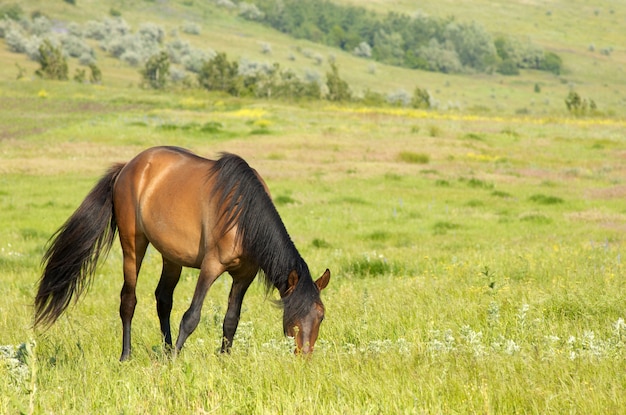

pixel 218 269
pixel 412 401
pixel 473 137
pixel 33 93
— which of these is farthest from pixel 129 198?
pixel 33 93

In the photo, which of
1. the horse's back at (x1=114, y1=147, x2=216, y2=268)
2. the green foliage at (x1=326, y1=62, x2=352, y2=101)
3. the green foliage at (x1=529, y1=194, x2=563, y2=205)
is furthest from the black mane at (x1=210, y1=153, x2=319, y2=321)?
the green foliage at (x1=326, y1=62, x2=352, y2=101)

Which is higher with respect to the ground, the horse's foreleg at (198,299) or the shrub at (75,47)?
the horse's foreleg at (198,299)

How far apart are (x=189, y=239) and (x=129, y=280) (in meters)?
1.03

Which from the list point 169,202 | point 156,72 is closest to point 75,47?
point 156,72

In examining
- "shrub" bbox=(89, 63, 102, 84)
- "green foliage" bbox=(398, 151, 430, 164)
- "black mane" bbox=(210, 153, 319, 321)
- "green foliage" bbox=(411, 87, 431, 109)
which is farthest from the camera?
"shrub" bbox=(89, 63, 102, 84)

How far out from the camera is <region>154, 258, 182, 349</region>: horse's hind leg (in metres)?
7.88

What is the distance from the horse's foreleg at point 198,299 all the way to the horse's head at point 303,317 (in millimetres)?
910

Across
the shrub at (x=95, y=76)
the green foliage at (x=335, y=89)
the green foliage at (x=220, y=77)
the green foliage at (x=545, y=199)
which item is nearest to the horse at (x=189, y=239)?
the green foliage at (x=545, y=199)

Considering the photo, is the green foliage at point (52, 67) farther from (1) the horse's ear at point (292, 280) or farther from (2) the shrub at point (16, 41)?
(1) the horse's ear at point (292, 280)

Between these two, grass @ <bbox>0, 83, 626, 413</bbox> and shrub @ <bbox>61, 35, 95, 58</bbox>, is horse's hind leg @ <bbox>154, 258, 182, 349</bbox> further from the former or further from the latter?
shrub @ <bbox>61, 35, 95, 58</bbox>

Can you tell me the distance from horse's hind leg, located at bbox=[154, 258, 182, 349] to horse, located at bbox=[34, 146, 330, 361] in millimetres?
11

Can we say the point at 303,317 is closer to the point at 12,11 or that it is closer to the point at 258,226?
the point at 258,226

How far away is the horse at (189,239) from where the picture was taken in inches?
257

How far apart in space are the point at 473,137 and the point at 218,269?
37.5m
